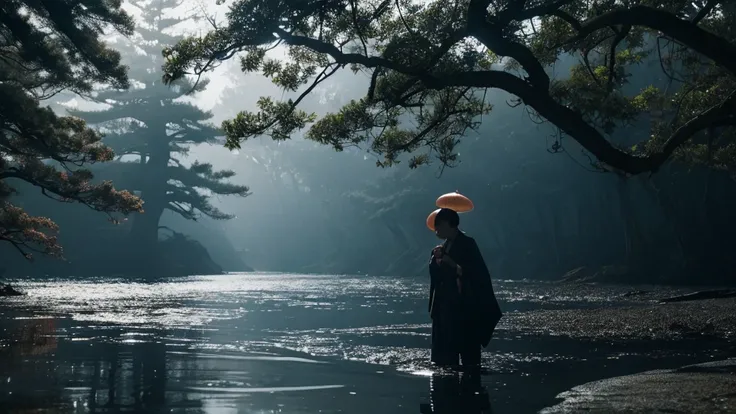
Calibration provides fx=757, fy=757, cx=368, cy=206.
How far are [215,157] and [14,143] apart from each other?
339ft

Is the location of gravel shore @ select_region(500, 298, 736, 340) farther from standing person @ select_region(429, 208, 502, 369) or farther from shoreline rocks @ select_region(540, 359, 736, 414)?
shoreline rocks @ select_region(540, 359, 736, 414)

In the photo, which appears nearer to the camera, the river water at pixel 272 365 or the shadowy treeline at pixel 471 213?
the river water at pixel 272 365

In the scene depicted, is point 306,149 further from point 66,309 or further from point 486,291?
point 486,291

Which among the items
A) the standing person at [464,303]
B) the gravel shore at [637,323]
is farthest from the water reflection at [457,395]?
the gravel shore at [637,323]

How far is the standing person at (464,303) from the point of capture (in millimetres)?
7871

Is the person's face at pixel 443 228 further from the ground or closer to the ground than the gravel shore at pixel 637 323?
further from the ground

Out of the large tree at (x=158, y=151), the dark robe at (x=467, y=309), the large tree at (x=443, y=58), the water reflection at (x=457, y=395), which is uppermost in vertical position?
the large tree at (x=158, y=151)

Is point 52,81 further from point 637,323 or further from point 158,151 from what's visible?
point 158,151

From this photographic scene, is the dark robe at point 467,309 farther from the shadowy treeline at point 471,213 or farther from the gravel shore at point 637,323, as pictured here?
the shadowy treeline at point 471,213

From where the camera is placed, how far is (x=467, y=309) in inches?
311

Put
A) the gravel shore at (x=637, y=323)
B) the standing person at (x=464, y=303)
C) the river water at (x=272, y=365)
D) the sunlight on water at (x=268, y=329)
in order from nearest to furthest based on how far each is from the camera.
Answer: the river water at (x=272, y=365)
the standing person at (x=464, y=303)
the sunlight on water at (x=268, y=329)
the gravel shore at (x=637, y=323)

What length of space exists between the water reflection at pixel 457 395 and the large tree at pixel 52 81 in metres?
13.1

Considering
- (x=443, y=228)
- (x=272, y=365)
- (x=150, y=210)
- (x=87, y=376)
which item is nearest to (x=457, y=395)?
(x=443, y=228)

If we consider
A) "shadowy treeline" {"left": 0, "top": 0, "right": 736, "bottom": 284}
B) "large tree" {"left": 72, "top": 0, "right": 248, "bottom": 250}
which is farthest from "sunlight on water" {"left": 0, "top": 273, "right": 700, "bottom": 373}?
"large tree" {"left": 72, "top": 0, "right": 248, "bottom": 250}
